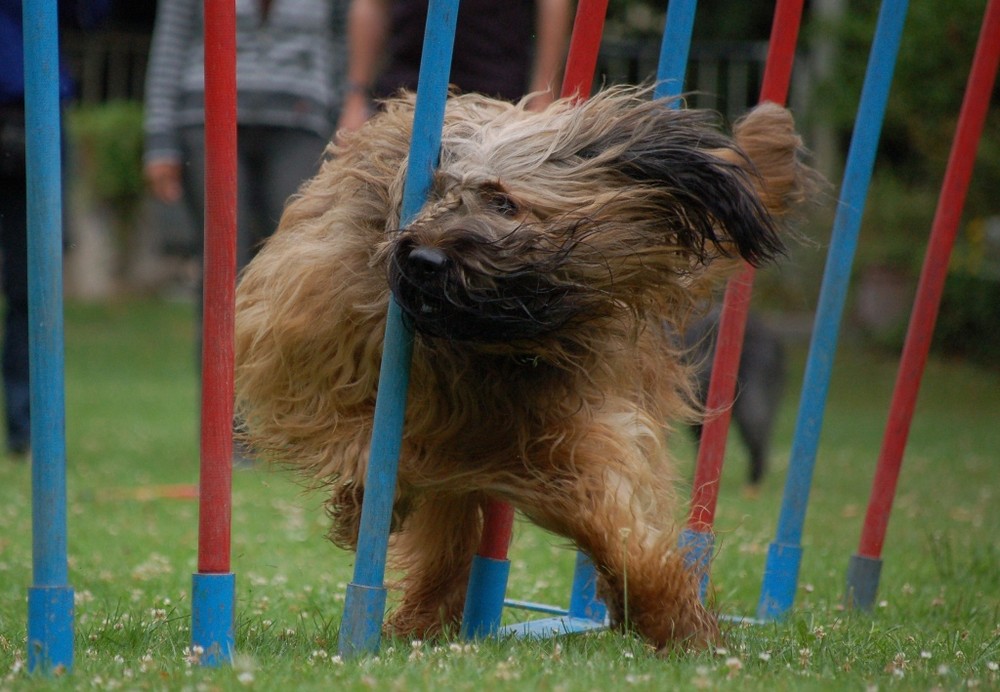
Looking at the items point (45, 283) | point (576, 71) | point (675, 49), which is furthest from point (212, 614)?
point (675, 49)

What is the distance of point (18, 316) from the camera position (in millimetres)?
6789

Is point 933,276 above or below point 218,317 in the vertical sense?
above

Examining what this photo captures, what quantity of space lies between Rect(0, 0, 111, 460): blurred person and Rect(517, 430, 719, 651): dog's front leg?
10.7 ft

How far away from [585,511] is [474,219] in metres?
0.70

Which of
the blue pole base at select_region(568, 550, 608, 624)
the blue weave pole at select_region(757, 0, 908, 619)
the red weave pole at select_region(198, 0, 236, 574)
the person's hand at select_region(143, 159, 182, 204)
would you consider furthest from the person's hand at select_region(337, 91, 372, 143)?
the red weave pole at select_region(198, 0, 236, 574)

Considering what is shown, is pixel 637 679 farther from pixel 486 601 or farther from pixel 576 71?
pixel 576 71

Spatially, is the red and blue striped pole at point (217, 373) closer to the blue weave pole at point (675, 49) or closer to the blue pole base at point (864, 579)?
the blue weave pole at point (675, 49)

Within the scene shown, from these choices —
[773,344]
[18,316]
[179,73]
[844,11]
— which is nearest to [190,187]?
[179,73]

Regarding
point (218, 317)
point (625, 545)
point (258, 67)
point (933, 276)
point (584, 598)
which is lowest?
point (584, 598)

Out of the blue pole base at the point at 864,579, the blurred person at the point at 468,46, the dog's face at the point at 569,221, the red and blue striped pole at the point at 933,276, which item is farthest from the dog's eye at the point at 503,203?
the blurred person at the point at 468,46

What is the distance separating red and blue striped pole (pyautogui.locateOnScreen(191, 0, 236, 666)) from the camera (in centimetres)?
267

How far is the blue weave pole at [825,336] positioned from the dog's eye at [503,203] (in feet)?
3.68

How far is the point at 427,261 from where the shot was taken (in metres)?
2.83

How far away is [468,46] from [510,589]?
2367mm
